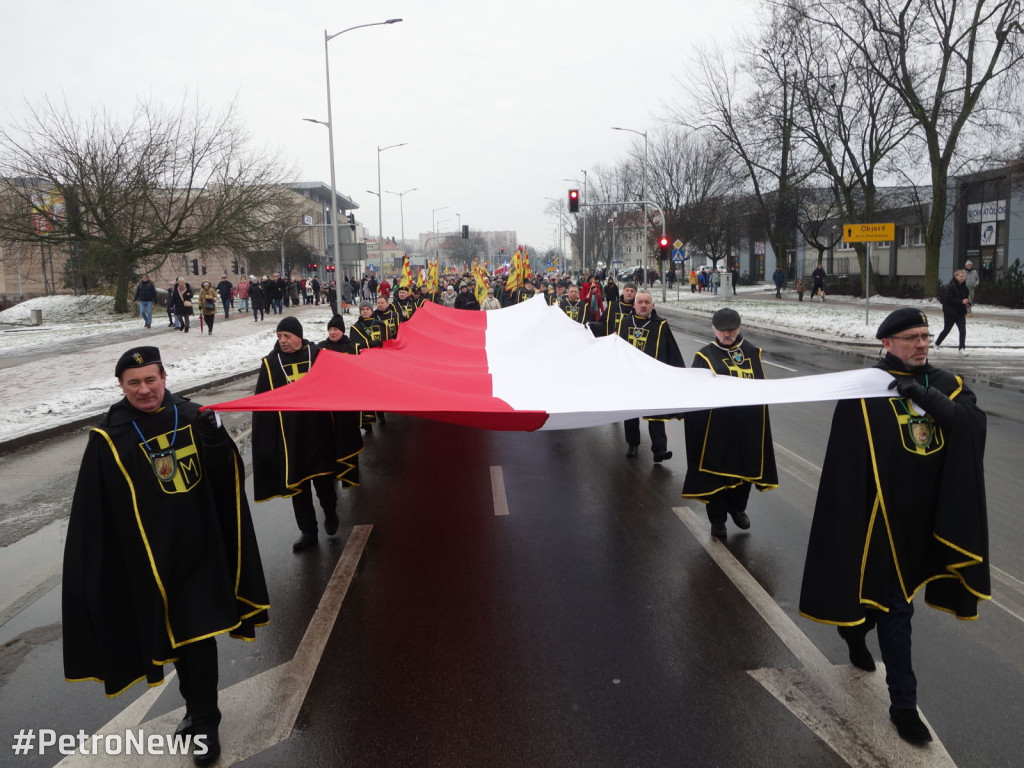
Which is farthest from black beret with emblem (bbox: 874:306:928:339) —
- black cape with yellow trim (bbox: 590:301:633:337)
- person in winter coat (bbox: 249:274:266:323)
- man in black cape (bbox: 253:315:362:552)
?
person in winter coat (bbox: 249:274:266:323)

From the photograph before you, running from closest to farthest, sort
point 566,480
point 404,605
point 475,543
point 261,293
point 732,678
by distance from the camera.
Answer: point 732,678
point 404,605
point 475,543
point 566,480
point 261,293

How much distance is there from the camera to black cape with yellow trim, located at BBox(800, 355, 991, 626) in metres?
3.35

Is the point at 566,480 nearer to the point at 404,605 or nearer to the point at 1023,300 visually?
the point at 404,605

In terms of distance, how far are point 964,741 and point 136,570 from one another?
365cm

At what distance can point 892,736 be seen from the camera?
3436mm

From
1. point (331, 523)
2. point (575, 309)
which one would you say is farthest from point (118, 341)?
point (331, 523)

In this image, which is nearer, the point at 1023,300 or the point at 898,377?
the point at 898,377

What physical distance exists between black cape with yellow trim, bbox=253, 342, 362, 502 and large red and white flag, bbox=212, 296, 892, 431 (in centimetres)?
55

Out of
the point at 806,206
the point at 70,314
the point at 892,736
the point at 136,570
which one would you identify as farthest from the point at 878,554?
the point at 806,206

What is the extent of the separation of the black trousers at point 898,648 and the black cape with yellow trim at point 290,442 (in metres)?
4.08

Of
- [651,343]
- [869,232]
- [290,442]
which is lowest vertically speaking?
[290,442]

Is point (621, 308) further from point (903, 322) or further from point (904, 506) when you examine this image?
point (904, 506)

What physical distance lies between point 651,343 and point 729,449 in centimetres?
242

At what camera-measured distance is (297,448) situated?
5.97 metres
